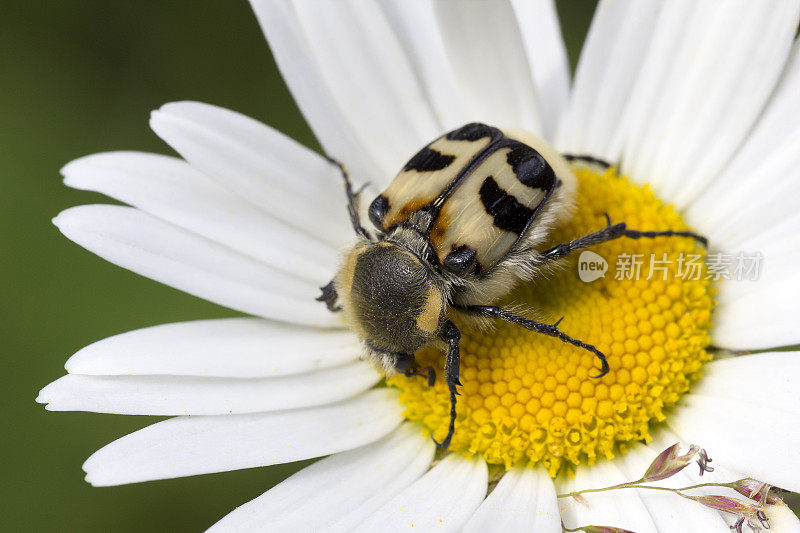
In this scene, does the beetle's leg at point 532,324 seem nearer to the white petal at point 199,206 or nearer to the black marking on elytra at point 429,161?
the black marking on elytra at point 429,161

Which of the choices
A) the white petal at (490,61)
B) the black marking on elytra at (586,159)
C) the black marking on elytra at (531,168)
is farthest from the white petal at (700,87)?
the black marking on elytra at (531,168)

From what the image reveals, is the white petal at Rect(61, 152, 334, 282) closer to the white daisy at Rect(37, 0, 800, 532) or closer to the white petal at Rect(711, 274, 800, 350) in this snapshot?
the white daisy at Rect(37, 0, 800, 532)

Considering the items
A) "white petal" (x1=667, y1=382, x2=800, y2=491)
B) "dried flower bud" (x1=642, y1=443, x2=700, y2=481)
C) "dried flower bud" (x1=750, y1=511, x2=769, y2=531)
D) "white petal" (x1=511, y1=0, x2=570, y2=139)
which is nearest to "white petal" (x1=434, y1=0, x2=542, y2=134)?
"white petal" (x1=511, y1=0, x2=570, y2=139)

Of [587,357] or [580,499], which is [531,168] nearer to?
[587,357]

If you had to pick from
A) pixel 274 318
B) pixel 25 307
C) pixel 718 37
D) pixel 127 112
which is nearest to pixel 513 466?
pixel 274 318

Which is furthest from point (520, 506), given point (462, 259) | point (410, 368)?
point (462, 259)
